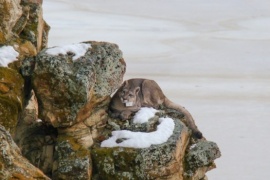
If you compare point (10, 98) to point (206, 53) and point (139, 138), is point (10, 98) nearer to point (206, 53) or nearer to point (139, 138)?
point (139, 138)

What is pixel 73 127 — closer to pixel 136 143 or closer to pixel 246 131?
pixel 136 143

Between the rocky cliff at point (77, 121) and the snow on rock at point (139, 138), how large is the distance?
17mm

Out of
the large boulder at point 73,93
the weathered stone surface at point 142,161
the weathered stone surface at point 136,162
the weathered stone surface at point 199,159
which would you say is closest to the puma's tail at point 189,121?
the weathered stone surface at point 199,159

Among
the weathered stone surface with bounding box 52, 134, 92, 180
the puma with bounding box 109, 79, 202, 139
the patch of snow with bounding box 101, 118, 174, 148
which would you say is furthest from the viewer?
the puma with bounding box 109, 79, 202, 139

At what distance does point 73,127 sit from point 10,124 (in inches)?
45.1

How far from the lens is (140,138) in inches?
411

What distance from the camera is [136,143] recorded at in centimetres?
1037

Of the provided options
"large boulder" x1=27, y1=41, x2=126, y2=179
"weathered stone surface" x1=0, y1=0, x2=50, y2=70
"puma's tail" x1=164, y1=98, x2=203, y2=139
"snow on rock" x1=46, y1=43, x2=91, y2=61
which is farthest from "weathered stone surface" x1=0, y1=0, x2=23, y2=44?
"puma's tail" x1=164, y1=98, x2=203, y2=139

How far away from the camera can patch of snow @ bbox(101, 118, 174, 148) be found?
1036 centimetres

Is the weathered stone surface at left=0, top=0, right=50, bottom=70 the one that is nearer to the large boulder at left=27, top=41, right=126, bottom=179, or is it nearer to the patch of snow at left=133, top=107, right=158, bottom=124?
the large boulder at left=27, top=41, right=126, bottom=179

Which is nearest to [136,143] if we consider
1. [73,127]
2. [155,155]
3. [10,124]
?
[155,155]

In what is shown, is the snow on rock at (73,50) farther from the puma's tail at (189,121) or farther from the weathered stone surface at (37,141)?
the puma's tail at (189,121)

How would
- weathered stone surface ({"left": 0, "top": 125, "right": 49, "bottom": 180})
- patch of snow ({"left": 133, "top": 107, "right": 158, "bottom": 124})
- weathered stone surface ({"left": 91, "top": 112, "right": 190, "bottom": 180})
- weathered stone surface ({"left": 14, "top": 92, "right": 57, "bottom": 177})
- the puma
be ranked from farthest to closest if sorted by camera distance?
the puma
patch of snow ({"left": 133, "top": 107, "right": 158, "bottom": 124})
weathered stone surface ({"left": 14, "top": 92, "right": 57, "bottom": 177})
weathered stone surface ({"left": 91, "top": 112, "right": 190, "bottom": 180})
weathered stone surface ({"left": 0, "top": 125, "right": 49, "bottom": 180})

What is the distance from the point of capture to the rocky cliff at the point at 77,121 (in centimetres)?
992
